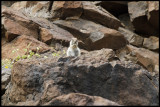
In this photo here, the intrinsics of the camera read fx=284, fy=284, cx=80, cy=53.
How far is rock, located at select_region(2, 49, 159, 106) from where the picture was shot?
19.1ft

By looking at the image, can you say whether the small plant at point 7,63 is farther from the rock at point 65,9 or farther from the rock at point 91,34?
the rock at point 65,9

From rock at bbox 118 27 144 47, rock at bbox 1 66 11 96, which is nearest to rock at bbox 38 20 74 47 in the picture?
rock at bbox 1 66 11 96

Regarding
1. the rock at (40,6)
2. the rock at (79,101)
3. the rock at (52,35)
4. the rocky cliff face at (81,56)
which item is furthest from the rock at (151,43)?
the rock at (79,101)

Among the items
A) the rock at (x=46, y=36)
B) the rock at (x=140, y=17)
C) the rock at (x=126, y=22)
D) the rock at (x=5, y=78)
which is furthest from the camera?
the rock at (x=126, y=22)

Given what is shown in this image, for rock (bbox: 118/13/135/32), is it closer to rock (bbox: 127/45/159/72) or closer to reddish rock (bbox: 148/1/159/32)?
reddish rock (bbox: 148/1/159/32)

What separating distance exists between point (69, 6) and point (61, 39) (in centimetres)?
281

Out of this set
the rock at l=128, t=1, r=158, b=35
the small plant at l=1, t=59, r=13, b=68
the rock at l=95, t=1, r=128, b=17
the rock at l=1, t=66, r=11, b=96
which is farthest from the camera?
the rock at l=95, t=1, r=128, b=17

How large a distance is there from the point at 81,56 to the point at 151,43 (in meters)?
11.0

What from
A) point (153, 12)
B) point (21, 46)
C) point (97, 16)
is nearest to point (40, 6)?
point (97, 16)

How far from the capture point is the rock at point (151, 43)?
16.8 meters

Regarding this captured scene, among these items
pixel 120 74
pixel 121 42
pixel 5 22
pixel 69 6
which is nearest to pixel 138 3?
pixel 121 42

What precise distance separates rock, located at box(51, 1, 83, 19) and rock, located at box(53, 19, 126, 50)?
404mm

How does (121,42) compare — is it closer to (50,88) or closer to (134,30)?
(134,30)

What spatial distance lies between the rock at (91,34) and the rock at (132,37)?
1.83 m
